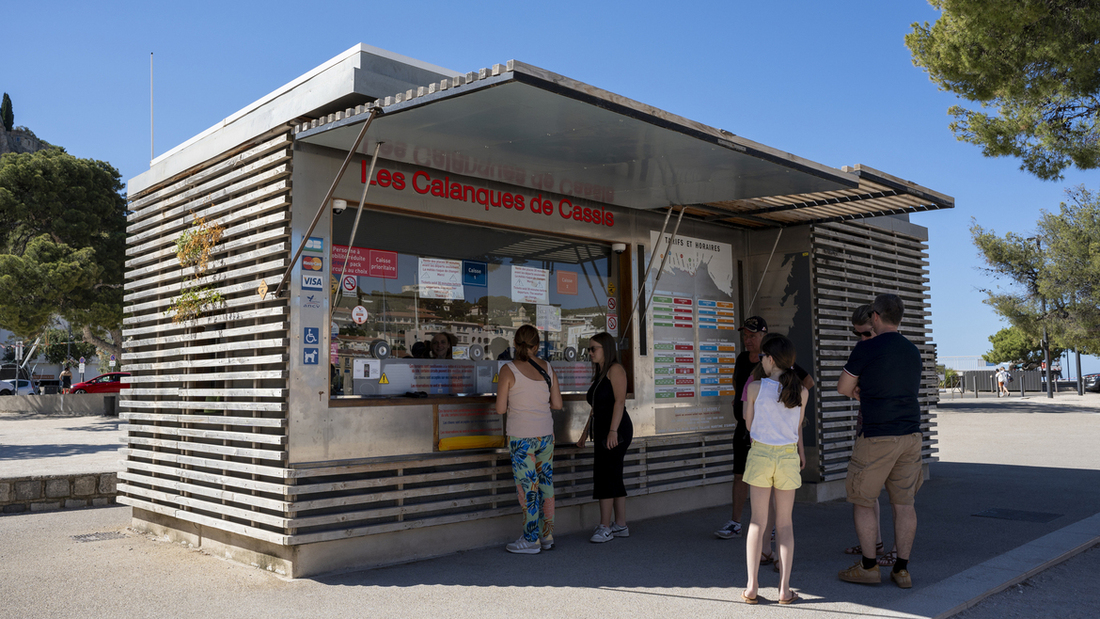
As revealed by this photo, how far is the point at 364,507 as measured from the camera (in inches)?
228

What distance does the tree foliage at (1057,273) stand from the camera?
94.2ft

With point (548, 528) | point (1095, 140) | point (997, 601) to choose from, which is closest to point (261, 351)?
point (548, 528)

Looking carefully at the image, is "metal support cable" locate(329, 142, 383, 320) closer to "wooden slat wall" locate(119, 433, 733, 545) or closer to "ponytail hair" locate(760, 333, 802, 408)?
"wooden slat wall" locate(119, 433, 733, 545)

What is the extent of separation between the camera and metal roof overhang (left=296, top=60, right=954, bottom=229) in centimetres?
466

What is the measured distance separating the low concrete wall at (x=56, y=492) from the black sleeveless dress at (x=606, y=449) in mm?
5480

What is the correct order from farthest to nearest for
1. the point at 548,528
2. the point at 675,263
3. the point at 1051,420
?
1. the point at 1051,420
2. the point at 675,263
3. the point at 548,528

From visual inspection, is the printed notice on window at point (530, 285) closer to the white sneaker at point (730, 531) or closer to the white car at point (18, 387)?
the white sneaker at point (730, 531)

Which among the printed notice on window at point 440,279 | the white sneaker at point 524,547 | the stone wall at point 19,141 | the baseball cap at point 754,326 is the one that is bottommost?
the white sneaker at point 524,547

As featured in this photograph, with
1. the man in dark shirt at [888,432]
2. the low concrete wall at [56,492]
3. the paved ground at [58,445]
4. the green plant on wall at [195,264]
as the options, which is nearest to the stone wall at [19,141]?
the paved ground at [58,445]

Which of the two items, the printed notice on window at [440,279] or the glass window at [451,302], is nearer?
the glass window at [451,302]

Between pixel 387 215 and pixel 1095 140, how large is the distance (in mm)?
8482

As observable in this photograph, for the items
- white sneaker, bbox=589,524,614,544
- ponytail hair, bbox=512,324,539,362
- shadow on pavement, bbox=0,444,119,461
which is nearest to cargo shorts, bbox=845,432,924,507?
white sneaker, bbox=589,524,614,544

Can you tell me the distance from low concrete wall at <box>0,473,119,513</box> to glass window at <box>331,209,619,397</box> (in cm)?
421

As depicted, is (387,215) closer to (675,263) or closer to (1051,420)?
(675,263)
